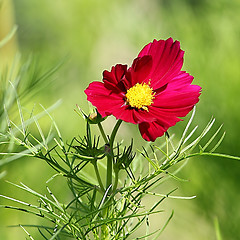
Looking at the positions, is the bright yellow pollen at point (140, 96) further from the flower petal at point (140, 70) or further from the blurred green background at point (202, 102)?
the blurred green background at point (202, 102)

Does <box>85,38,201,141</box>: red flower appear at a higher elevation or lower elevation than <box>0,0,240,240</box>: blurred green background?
higher

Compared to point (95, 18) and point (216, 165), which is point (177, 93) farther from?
point (95, 18)

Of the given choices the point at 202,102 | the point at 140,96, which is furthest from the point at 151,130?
the point at 202,102

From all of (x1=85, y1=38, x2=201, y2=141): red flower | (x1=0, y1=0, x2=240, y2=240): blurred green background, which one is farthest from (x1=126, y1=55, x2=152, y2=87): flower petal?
(x1=0, y1=0, x2=240, y2=240): blurred green background

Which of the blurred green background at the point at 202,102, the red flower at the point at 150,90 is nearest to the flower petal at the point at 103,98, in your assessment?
the red flower at the point at 150,90

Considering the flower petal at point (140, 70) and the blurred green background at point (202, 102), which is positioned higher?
the flower petal at point (140, 70)

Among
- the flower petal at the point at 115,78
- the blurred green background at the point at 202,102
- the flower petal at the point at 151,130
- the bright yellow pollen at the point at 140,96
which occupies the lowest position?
the blurred green background at the point at 202,102

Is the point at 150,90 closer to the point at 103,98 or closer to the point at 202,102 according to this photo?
the point at 103,98

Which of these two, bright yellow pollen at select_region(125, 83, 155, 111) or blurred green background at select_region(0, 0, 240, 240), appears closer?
bright yellow pollen at select_region(125, 83, 155, 111)

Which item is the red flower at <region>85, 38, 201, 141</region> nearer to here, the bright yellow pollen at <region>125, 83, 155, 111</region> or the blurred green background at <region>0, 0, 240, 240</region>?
the bright yellow pollen at <region>125, 83, 155, 111</region>
